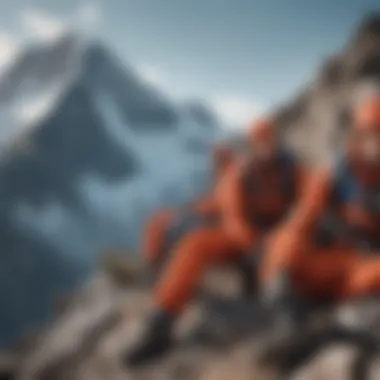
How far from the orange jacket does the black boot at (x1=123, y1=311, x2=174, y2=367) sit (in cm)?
27

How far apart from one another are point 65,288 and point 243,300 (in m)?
0.87

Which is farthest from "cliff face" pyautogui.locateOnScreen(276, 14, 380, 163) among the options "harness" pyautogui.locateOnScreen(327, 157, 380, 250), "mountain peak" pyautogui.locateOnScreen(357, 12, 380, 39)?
"harness" pyautogui.locateOnScreen(327, 157, 380, 250)

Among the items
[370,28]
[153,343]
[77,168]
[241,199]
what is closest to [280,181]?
[241,199]

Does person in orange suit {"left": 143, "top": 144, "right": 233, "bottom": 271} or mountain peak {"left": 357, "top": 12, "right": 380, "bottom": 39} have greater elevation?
mountain peak {"left": 357, "top": 12, "right": 380, "bottom": 39}

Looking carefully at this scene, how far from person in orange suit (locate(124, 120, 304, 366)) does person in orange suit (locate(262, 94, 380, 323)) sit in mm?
114

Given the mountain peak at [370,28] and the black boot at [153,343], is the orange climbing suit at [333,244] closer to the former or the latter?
the black boot at [153,343]

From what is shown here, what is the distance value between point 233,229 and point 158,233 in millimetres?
342

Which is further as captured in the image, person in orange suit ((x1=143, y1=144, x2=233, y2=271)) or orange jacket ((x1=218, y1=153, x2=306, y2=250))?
person in orange suit ((x1=143, y1=144, x2=233, y2=271))

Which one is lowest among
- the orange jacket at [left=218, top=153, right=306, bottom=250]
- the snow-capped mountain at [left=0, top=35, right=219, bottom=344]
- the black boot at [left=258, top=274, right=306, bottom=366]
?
the black boot at [left=258, top=274, right=306, bottom=366]

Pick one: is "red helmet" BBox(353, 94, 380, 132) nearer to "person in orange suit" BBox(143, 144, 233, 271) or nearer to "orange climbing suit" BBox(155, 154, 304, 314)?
"orange climbing suit" BBox(155, 154, 304, 314)

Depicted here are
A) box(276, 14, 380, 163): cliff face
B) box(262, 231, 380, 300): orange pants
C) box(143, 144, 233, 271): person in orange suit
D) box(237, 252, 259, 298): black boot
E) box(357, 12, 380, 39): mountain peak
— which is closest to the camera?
box(262, 231, 380, 300): orange pants

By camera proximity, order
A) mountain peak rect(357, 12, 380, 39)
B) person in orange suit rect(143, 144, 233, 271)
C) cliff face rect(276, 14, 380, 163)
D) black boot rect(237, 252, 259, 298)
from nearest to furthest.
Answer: black boot rect(237, 252, 259, 298)
person in orange suit rect(143, 144, 233, 271)
cliff face rect(276, 14, 380, 163)
mountain peak rect(357, 12, 380, 39)

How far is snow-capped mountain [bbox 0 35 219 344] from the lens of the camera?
2.24m

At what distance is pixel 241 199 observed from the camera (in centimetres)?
179
